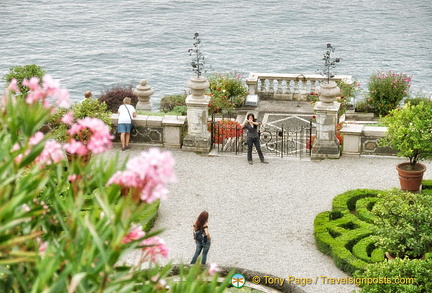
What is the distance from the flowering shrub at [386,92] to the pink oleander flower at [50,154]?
21707mm

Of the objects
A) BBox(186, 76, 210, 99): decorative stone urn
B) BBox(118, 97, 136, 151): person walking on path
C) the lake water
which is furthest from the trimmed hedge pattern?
the lake water

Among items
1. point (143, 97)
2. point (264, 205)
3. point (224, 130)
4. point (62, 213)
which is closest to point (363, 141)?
point (224, 130)

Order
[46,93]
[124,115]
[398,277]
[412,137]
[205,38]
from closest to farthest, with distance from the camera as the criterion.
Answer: [46,93]
[398,277]
[412,137]
[124,115]
[205,38]

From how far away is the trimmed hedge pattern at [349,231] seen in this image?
13.4 m

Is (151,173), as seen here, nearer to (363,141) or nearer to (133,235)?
(133,235)

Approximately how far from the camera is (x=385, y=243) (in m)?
12.3

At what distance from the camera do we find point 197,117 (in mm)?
19312

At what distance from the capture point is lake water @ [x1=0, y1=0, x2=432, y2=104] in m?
55.8

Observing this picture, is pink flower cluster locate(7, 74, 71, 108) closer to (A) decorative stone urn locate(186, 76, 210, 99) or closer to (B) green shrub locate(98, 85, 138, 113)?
(A) decorative stone urn locate(186, 76, 210, 99)

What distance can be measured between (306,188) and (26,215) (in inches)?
489

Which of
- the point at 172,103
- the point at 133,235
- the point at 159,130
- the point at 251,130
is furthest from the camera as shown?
the point at 172,103

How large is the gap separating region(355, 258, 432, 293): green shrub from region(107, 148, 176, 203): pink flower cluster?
6.48m

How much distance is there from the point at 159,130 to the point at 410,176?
21.9 feet

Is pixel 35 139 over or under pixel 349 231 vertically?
over
